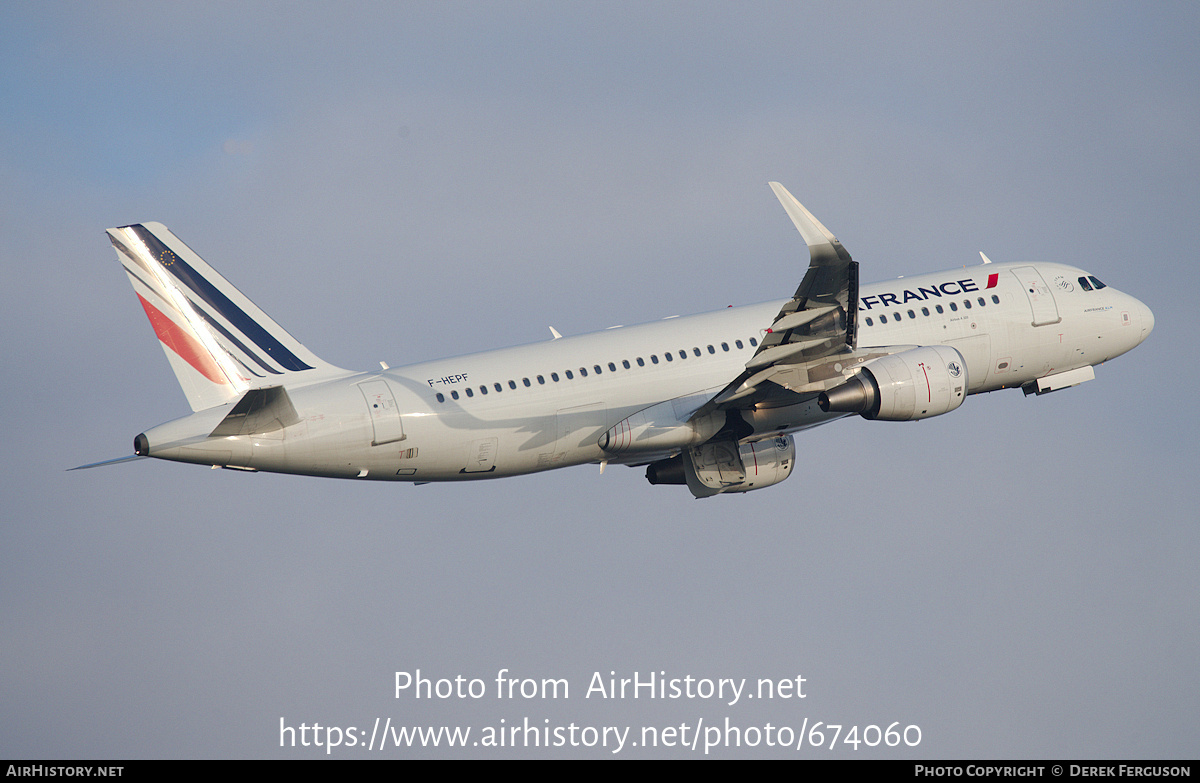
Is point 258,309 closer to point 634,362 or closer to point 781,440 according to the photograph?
point 634,362

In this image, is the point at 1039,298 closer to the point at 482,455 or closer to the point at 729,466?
the point at 729,466

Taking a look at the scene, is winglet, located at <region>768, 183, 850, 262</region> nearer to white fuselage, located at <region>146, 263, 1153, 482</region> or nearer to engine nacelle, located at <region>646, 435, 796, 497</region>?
white fuselage, located at <region>146, 263, 1153, 482</region>

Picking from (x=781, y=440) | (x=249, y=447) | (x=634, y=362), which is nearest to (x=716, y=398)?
(x=634, y=362)

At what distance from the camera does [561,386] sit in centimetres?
3672

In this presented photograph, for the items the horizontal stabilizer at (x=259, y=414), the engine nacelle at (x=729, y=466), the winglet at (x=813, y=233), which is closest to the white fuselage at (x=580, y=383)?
the horizontal stabilizer at (x=259, y=414)

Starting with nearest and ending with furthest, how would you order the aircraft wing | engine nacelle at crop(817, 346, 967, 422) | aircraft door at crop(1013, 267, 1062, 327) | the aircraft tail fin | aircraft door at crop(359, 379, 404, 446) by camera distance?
the aircraft wing < aircraft door at crop(359, 379, 404, 446) < the aircraft tail fin < engine nacelle at crop(817, 346, 967, 422) < aircraft door at crop(1013, 267, 1062, 327)

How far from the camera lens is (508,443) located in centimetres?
3622

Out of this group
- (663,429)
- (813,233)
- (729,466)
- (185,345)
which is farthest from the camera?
(729,466)

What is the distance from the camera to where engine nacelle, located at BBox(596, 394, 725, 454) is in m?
36.9

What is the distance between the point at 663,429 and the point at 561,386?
2.98 m

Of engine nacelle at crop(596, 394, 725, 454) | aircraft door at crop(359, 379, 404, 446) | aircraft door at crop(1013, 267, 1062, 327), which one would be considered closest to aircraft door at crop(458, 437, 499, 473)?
aircraft door at crop(359, 379, 404, 446)

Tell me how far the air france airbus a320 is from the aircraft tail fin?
0.04 m

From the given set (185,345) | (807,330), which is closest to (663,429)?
(807,330)

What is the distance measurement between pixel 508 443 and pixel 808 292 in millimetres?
8630
